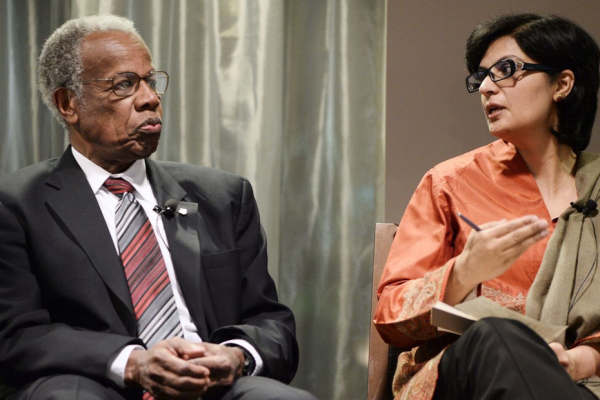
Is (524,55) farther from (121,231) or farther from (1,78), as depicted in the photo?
(1,78)

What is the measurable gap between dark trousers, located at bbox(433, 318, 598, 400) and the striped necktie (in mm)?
739

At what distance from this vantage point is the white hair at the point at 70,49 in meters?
2.16

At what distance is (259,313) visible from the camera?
7.00ft

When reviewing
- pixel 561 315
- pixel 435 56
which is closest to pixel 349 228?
pixel 435 56

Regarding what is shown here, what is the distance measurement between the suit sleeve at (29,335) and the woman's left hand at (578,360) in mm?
1060

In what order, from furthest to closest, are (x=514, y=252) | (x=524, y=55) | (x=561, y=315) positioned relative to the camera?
(x=524, y=55)
(x=561, y=315)
(x=514, y=252)

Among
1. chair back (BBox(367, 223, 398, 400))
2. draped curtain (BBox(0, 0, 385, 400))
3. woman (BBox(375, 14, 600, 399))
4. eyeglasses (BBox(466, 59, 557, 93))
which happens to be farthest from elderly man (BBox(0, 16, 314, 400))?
eyeglasses (BBox(466, 59, 557, 93))

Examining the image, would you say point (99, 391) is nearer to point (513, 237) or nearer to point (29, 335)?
point (29, 335)

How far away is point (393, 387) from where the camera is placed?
215cm

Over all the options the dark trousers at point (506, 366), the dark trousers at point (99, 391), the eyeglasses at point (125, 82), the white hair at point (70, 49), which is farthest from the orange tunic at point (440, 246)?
the white hair at point (70, 49)

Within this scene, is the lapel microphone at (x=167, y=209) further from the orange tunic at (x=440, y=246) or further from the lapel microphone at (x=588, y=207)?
the lapel microphone at (x=588, y=207)

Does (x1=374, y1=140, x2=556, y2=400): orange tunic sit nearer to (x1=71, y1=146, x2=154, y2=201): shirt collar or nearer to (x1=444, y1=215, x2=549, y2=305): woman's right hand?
(x1=444, y1=215, x2=549, y2=305): woman's right hand

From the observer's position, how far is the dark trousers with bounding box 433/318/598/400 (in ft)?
5.25

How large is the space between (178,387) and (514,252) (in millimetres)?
877
